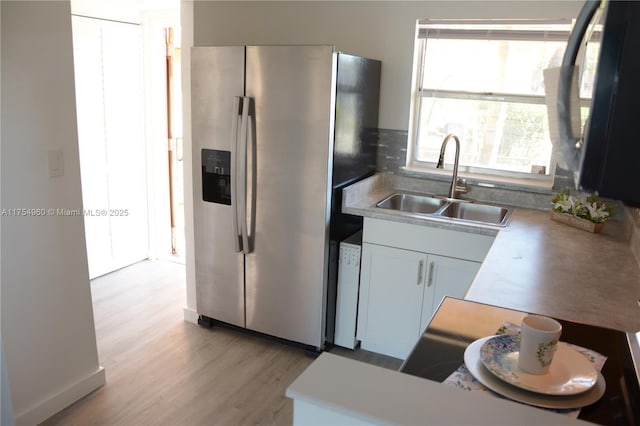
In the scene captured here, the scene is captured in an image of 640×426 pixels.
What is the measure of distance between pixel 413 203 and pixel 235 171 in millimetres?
1149

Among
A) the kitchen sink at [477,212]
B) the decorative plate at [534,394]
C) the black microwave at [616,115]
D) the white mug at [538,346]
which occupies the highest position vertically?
the black microwave at [616,115]

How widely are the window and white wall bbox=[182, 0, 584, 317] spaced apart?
0.28 ft

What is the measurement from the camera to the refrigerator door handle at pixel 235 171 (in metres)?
2.81

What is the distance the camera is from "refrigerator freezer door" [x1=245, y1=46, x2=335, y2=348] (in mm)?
2678

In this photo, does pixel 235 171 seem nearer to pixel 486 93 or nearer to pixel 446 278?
pixel 446 278

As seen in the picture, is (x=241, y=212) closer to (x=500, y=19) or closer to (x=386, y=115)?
(x=386, y=115)

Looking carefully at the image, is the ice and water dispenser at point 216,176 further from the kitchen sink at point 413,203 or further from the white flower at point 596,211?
the white flower at point 596,211

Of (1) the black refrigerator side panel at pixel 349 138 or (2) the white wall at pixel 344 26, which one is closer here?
(1) the black refrigerator side panel at pixel 349 138

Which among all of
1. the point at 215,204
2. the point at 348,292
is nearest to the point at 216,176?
the point at 215,204

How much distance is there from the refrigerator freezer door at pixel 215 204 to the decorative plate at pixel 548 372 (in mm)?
Answer: 2052

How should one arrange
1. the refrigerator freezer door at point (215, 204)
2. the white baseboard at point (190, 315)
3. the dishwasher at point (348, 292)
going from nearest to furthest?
the refrigerator freezer door at point (215, 204) < the dishwasher at point (348, 292) < the white baseboard at point (190, 315)

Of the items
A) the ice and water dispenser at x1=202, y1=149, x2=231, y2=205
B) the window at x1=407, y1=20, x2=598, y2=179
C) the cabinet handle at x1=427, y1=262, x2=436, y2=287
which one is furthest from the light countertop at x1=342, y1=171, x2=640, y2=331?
the ice and water dispenser at x1=202, y1=149, x2=231, y2=205

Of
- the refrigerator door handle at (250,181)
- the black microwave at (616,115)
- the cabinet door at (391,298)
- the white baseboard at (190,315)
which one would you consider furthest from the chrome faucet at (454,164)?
the black microwave at (616,115)

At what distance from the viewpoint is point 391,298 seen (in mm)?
2900
